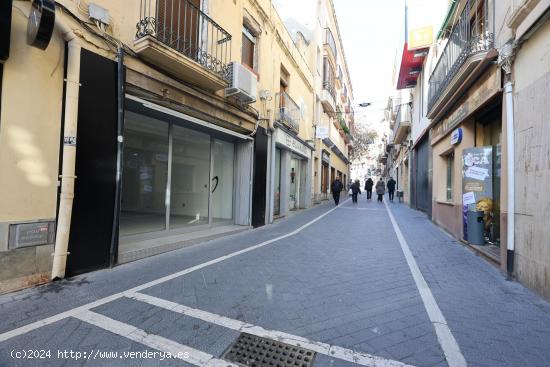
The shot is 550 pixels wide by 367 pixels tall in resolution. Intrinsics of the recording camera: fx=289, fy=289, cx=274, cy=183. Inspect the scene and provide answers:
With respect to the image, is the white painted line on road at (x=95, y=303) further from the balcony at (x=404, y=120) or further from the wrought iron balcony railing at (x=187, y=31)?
the balcony at (x=404, y=120)

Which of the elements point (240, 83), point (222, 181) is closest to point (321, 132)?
point (222, 181)

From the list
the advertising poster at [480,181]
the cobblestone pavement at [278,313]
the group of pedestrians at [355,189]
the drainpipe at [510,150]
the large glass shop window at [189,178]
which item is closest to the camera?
the cobblestone pavement at [278,313]

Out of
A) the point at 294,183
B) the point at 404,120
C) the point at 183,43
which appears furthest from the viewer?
the point at 404,120

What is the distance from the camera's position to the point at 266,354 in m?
2.49

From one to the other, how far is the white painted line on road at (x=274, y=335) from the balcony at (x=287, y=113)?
8.81 meters

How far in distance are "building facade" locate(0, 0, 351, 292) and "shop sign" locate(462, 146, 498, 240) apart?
5.71 metres

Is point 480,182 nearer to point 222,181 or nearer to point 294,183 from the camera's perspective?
point 222,181

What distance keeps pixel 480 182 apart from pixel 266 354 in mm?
6416

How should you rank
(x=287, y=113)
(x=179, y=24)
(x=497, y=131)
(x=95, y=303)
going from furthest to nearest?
(x=287, y=113), (x=497, y=131), (x=179, y=24), (x=95, y=303)

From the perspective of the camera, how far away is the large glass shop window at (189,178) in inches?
303

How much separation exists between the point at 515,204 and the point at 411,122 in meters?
14.7

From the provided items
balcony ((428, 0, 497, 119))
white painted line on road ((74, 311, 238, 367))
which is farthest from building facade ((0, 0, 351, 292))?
balcony ((428, 0, 497, 119))

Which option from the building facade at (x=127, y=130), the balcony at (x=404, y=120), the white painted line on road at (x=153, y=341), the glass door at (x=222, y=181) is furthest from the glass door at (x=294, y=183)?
the white painted line on road at (x=153, y=341)

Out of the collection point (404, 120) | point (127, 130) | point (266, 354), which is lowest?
point (266, 354)
